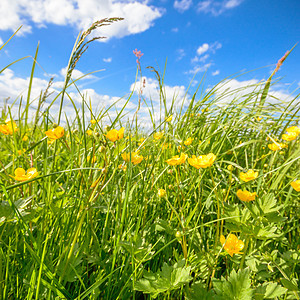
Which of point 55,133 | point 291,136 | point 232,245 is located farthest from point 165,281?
point 291,136

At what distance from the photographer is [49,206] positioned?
88 cm

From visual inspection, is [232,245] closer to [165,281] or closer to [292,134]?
[165,281]

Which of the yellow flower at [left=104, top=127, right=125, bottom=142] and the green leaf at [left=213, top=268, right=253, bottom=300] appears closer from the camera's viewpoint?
the green leaf at [left=213, top=268, right=253, bottom=300]

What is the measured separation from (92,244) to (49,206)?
0.87 ft

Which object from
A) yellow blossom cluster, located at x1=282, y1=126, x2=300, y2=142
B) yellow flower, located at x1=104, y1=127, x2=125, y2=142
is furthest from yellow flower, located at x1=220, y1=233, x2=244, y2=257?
yellow blossom cluster, located at x1=282, y1=126, x2=300, y2=142

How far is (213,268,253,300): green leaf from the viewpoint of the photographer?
70 cm

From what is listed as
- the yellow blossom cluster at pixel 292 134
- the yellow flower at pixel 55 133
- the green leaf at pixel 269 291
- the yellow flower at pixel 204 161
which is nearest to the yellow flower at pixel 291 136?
the yellow blossom cluster at pixel 292 134

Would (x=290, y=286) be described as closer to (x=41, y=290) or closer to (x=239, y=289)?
A: (x=239, y=289)

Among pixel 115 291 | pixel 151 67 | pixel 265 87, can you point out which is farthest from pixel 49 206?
pixel 265 87

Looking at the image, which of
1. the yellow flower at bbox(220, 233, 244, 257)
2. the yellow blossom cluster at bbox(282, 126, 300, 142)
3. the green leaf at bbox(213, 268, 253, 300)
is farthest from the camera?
the yellow blossom cluster at bbox(282, 126, 300, 142)

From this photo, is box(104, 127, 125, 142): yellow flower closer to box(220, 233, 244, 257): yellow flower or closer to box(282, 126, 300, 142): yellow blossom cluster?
box(220, 233, 244, 257): yellow flower

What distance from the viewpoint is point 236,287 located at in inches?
28.4

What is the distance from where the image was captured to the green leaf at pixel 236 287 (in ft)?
2.30

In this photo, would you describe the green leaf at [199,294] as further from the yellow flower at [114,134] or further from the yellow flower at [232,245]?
the yellow flower at [114,134]
